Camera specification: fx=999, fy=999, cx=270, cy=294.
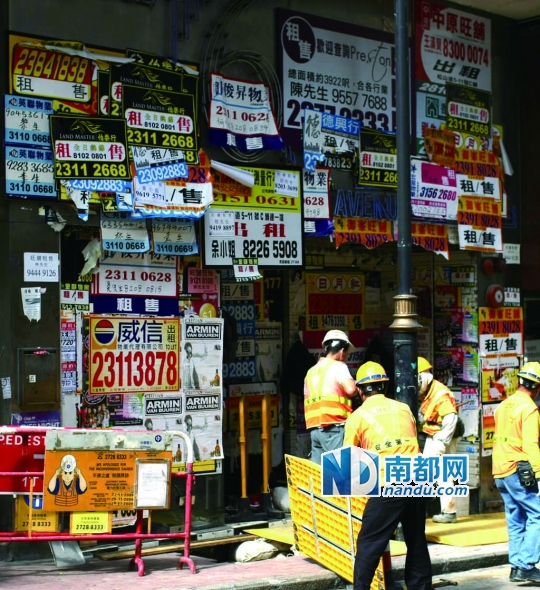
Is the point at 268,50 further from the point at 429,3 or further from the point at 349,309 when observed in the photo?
the point at 349,309

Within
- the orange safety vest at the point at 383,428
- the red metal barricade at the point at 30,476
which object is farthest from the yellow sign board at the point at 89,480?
the orange safety vest at the point at 383,428

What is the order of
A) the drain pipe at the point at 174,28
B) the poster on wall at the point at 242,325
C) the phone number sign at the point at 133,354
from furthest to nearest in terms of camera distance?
the poster on wall at the point at 242,325 < the drain pipe at the point at 174,28 < the phone number sign at the point at 133,354

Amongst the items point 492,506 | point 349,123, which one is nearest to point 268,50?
point 349,123

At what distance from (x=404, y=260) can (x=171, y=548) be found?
346 cm

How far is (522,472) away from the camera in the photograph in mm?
8641

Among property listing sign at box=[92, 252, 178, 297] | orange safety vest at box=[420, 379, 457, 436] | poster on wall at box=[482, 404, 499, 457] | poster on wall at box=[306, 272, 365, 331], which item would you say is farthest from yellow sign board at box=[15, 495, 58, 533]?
poster on wall at box=[482, 404, 499, 457]

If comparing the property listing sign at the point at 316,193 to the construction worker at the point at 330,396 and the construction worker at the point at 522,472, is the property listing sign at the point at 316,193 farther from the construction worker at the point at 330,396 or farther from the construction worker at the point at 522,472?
the construction worker at the point at 522,472

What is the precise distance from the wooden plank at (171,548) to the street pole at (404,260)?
2.24m

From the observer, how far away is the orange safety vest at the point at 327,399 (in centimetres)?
968

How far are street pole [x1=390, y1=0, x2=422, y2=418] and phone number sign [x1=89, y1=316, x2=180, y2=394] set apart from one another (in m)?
2.29

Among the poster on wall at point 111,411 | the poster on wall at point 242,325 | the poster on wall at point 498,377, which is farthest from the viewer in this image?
the poster on wall at point 498,377

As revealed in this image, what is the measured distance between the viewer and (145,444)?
8414mm

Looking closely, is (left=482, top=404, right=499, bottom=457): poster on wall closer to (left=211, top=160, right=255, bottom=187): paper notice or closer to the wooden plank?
the wooden plank

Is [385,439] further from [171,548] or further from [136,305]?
[136,305]
